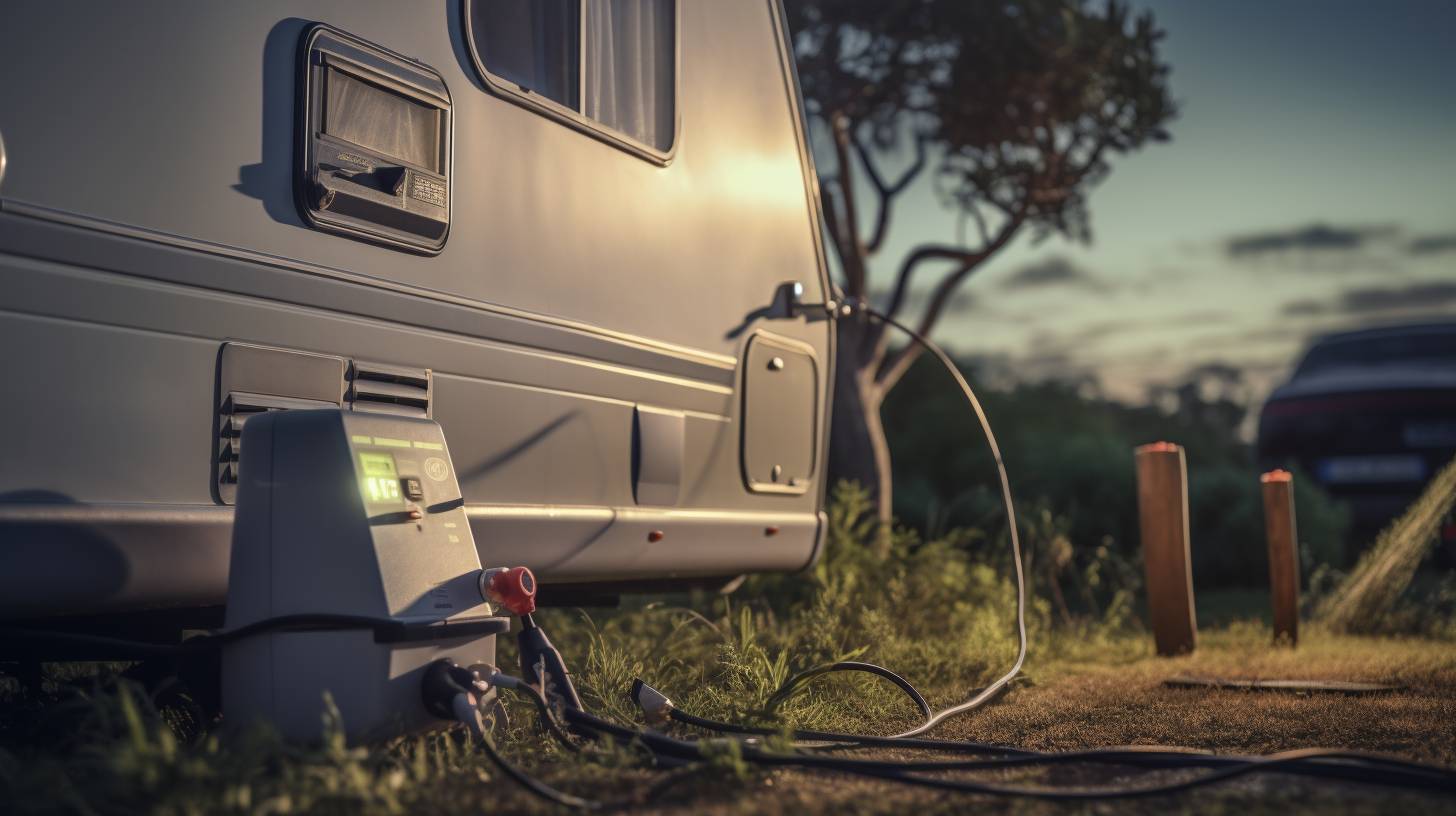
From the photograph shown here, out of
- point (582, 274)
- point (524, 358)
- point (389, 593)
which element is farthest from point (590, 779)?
point (582, 274)

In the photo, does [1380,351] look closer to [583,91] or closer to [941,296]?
[941,296]

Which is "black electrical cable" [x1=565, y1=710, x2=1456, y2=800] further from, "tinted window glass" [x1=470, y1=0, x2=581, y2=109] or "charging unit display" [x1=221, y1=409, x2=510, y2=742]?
"tinted window glass" [x1=470, y1=0, x2=581, y2=109]

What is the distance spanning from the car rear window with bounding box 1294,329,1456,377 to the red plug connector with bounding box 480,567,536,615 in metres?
8.61

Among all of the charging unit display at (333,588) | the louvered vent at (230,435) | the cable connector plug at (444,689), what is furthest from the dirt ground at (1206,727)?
the louvered vent at (230,435)

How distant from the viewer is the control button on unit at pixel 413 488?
2586 millimetres

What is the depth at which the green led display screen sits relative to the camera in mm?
2477

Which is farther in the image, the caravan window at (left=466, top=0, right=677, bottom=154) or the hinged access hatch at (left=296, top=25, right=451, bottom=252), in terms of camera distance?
the caravan window at (left=466, top=0, right=677, bottom=154)

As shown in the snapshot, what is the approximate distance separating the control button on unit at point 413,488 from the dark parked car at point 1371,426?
24.9 feet

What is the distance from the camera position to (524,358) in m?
3.40

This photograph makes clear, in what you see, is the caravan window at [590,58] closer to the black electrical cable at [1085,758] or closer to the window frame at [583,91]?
the window frame at [583,91]

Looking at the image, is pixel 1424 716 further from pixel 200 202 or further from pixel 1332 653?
pixel 200 202

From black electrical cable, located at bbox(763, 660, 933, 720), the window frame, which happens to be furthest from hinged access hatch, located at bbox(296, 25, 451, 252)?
black electrical cable, located at bbox(763, 660, 933, 720)

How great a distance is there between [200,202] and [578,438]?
1.31 metres

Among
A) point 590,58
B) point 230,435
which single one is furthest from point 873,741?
point 590,58
